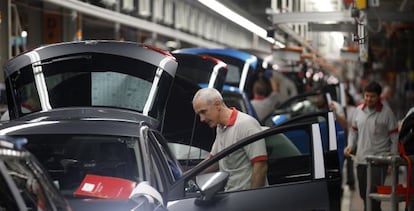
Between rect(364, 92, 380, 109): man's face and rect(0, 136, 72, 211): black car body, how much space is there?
22.1 ft

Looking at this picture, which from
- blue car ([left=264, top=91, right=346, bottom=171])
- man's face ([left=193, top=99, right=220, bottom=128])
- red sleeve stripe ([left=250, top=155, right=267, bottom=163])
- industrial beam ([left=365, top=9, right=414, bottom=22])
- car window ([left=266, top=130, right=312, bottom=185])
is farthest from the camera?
industrial beam ([left=365, top=9, right=414, bottom=22])

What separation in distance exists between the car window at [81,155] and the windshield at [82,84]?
1705mm

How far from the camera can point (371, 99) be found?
12.0 m

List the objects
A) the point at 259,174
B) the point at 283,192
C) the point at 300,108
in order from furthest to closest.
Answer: the point at 300,108 → the point at 259,174 → the point at 283,192

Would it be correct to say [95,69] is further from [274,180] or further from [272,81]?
[272,81]

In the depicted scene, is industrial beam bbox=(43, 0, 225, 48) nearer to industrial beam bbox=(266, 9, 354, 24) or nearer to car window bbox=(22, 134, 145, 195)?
industrial beam bbox=(266, 9, 354, 24)

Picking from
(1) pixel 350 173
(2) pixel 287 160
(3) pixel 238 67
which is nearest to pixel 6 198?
(2) pixel 287 160

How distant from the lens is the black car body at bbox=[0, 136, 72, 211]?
5027 mm

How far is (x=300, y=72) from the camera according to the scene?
2973 centimetres

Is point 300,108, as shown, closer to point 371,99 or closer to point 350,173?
point 350,173

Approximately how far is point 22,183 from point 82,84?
4.09 metres

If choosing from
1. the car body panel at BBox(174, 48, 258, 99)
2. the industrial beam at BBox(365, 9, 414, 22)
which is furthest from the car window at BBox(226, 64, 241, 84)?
the industrial beam at BBox(365, 9, 414, 22)

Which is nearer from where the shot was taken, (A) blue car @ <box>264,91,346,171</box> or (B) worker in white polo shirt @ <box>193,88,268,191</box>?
(B) worker in white polo shirt @ <box>193,88,268,191</box>

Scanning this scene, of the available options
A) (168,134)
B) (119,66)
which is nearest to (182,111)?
(168,134)
